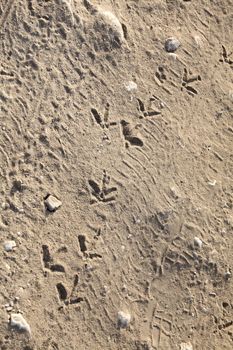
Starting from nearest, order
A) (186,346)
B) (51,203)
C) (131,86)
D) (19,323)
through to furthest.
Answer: (19,323) → (51,203) → (186,346) → (131,86)

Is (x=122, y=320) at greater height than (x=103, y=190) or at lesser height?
lesser

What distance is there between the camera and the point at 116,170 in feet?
9.94

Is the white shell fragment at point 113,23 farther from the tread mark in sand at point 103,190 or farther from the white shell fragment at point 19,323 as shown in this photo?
the white shell fragment at point 19,323

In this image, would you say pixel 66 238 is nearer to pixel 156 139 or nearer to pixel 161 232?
pixel 161 232

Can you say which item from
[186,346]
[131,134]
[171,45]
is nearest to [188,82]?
[171,45]

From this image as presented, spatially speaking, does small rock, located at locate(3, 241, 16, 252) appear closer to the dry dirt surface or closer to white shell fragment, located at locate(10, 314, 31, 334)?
the dry dirt surface

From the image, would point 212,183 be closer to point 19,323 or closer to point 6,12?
point 19,323

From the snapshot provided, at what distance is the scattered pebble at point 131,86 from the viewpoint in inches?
122

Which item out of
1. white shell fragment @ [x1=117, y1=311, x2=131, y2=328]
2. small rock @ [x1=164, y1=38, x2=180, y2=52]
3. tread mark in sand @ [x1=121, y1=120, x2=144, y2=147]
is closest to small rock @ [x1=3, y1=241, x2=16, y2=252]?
white shell fragment @ [x1=117, y1=311, x2=131, y2=328]

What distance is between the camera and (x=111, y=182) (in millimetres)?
3018

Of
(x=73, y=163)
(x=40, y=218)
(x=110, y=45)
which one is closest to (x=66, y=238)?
(x=40, y=218)

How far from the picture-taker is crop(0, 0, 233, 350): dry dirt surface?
2.88 meters

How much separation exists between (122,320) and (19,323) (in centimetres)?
51

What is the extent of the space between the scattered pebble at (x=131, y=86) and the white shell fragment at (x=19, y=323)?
1.30 meters
